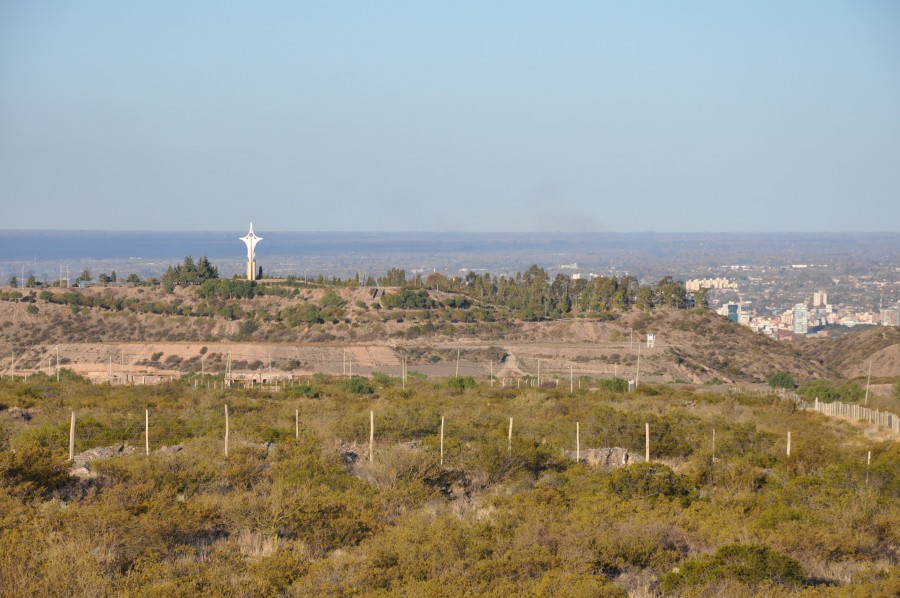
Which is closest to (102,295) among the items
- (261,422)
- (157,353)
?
(157,353)

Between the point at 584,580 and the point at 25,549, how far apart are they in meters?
6.13

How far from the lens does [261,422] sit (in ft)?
94.1

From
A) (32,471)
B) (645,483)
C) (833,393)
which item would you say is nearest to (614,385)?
(833,393)

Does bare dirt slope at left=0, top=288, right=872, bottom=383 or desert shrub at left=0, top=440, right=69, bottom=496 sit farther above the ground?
desert shrub at left=0, top=440, right=69, bottom=496

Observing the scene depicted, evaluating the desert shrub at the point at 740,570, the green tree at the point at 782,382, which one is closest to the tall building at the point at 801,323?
the green tree at the point at 782,382

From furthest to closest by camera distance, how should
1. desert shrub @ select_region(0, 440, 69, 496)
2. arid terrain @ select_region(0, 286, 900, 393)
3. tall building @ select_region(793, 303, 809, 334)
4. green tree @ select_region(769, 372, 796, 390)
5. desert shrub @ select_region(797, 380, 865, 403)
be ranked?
tall building @ select_region(793, 303, 809, 334), arid terrain @ select_region(0, 286, 900, 393), green tree @ select_region(769, 372, 796, 390), desert shrub @ select_region(797, 380, 865, 403), desert shrub @ select_region(0, 440, 69, 496)

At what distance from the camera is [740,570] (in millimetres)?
12734

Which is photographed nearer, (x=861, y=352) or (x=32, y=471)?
(x=32, y=471)

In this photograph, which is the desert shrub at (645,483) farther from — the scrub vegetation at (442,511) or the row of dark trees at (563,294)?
the row of dark trees at (563,294)

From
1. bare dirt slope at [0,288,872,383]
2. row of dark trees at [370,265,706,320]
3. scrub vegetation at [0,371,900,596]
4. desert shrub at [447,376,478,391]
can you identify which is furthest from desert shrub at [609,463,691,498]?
→ row of dark trees at [370,265,706,320]

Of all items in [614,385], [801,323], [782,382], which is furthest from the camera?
[801,323]

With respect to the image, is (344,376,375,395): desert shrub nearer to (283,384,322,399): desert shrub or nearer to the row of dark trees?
(283,384,322,399): desert shrub

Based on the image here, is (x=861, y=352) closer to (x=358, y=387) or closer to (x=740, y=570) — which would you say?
(x=358, y=387)

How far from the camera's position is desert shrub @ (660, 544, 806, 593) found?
1259cm
